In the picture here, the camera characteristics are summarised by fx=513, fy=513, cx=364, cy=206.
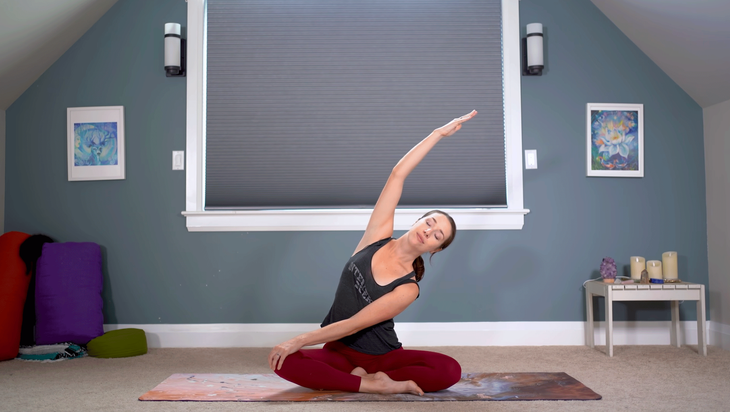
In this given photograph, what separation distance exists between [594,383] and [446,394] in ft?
2.61

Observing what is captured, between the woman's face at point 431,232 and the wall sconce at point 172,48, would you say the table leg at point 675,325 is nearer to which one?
the woman's face at point 431,232

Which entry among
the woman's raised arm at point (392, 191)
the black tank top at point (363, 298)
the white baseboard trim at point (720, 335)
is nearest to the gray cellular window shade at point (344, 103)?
the woman's raised arm at point (392, 191)

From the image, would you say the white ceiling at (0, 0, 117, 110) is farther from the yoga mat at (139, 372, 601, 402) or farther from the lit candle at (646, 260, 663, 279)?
the lit candle at (646, 260, 663, 279)

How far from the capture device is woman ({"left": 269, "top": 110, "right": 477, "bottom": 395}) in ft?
6.88

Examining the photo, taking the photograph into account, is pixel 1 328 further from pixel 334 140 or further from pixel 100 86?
pixel 334 140

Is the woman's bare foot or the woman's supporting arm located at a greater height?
the woman's supporting arm

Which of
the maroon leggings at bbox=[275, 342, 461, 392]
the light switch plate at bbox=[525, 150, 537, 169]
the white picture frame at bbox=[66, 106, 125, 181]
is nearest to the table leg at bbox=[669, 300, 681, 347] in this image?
the light switch plate at bbox=[525, 150, 537, 169]

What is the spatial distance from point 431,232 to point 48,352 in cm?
244

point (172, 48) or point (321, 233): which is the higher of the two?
point (172, 48)

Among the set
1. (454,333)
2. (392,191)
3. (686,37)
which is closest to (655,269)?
(454,333)

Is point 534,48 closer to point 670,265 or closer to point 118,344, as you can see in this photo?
point 670,265

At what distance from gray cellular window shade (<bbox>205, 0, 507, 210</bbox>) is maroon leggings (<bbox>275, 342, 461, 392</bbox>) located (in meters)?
1.37

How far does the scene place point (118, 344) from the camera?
3074 millimetres

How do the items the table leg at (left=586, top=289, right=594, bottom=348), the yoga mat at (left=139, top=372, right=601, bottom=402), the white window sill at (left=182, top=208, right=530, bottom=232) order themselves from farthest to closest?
the white window sill at (left=182, top=208, right=530, bottom=232) → the table leg at (left=586, top=289, right=594, bottom=348) → the yoga mat at (left=139, top=372, right=601, bottom=402)
